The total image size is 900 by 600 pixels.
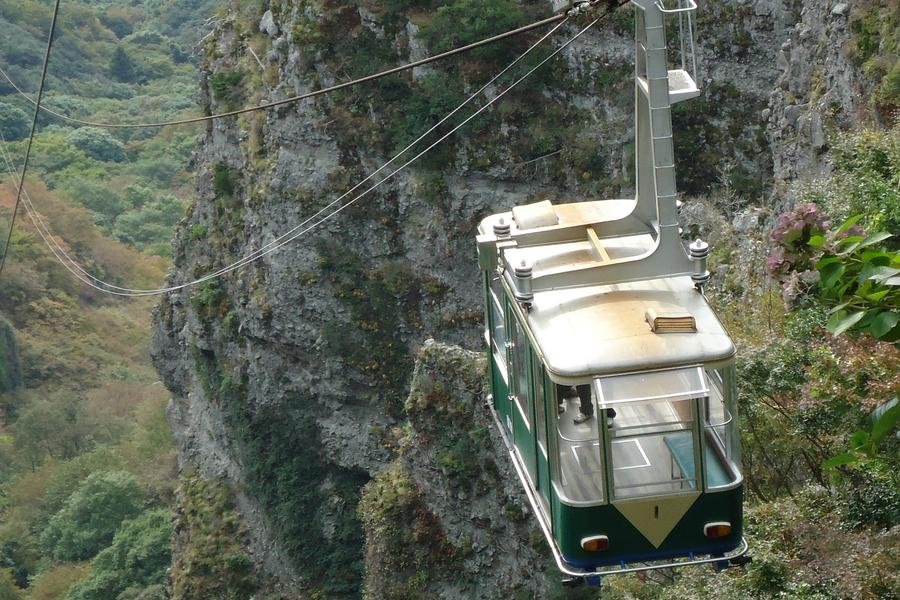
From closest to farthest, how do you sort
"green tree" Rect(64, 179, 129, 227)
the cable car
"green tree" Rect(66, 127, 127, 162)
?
the cable car
"green tree" Rect(64, 179, 129, 227)
"green tree" Rect(66, 127, 127, 162)

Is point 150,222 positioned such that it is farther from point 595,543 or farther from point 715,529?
point 715,529

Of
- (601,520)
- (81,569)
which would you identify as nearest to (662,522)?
(601,520)

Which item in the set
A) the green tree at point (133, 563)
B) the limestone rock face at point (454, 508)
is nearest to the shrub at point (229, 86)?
the limestone rock face at point (454, 508)

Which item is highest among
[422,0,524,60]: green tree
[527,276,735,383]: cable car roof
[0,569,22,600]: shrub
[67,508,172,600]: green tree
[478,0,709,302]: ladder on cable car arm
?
[422,0,524,60]: green tree

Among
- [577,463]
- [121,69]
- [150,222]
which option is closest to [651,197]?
[577,463]

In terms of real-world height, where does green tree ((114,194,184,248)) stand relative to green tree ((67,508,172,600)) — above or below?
above

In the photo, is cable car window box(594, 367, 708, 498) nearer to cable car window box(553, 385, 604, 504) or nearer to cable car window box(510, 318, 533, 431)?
cable car window box(553, 385, 604, 504)

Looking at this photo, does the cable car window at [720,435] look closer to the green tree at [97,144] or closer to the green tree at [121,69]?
the green tree at [97,144]

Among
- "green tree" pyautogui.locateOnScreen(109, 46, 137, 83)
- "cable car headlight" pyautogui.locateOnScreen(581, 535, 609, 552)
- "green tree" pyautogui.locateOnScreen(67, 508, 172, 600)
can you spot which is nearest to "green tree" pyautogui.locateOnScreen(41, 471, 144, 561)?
"green tree" pyautogui.locateOnScreen(67, 508, 172, 600)
